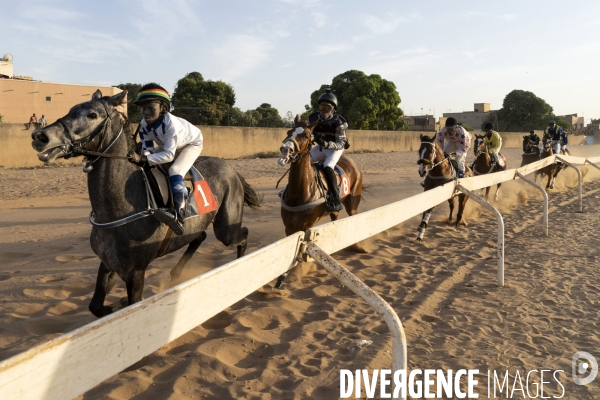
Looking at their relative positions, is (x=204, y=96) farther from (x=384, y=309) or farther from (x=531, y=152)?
(x=384, y=309)

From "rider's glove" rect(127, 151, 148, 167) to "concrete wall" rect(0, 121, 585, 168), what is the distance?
15.9 metres

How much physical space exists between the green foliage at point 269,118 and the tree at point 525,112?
3463cm

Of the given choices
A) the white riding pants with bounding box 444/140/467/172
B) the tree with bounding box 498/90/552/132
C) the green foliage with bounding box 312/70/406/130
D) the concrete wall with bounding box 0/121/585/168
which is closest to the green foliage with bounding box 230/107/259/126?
the green foliage with bounding box 312/70/406/130

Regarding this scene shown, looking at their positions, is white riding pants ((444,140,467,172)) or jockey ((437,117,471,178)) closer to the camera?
jockey ((437,117,471,178))

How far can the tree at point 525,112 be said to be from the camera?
6247 cm

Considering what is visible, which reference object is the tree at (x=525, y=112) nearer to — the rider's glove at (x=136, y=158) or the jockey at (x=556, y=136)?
the jockey at (x=556, y=136)

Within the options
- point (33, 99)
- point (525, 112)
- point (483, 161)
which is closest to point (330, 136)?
point (483, 161)

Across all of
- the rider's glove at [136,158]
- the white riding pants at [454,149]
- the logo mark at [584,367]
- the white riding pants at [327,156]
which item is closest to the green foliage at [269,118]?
the white riding pants at [454,149]

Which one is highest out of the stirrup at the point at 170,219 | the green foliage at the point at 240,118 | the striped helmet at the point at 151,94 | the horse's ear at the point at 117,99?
the green foliage at the point at 240,118

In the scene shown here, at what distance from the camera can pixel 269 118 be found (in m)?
46.6

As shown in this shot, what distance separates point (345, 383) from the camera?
3.34 meters

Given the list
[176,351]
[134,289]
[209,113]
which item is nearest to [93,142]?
[134,289]

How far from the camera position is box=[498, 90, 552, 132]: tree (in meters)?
62.5

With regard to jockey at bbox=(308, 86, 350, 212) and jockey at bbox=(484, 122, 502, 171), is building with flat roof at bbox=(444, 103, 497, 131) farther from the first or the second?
jockey at bbox=(308, 86, 350, 212)
